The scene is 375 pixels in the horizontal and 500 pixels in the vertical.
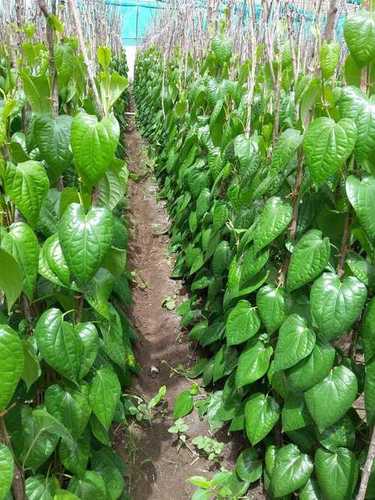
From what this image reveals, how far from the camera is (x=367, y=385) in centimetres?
138

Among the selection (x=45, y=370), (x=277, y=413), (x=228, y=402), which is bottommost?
(x=228, y=402)

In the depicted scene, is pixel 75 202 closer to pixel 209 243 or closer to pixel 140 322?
pixel 209 243

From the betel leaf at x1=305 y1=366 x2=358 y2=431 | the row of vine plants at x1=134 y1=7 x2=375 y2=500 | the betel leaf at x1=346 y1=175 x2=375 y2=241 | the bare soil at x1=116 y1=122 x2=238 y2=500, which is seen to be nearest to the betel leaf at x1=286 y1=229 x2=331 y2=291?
the row of vine plants at x1=134 y1=7 x2=375 y2=500

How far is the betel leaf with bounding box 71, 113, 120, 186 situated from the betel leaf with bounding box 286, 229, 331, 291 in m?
0.59

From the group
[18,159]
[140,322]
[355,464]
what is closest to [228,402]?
[355,464]

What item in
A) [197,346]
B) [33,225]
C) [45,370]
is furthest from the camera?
[197,346]

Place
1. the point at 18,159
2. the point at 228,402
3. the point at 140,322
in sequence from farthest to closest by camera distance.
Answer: the point at 140,322 → the point at 228,402 → the point at 18,159

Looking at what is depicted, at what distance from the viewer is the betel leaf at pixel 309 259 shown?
1358 mm

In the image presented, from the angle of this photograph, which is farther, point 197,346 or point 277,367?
point 197,346

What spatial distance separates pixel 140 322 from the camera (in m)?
3.08

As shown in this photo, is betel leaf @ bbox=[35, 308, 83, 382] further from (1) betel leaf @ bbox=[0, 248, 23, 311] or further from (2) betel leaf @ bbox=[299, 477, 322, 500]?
(2) betel leaf @ bbox=[299, 477, 322, 500]

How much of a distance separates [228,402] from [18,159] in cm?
133

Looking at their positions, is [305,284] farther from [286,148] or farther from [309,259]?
[286,148]

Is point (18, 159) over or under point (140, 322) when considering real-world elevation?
over
